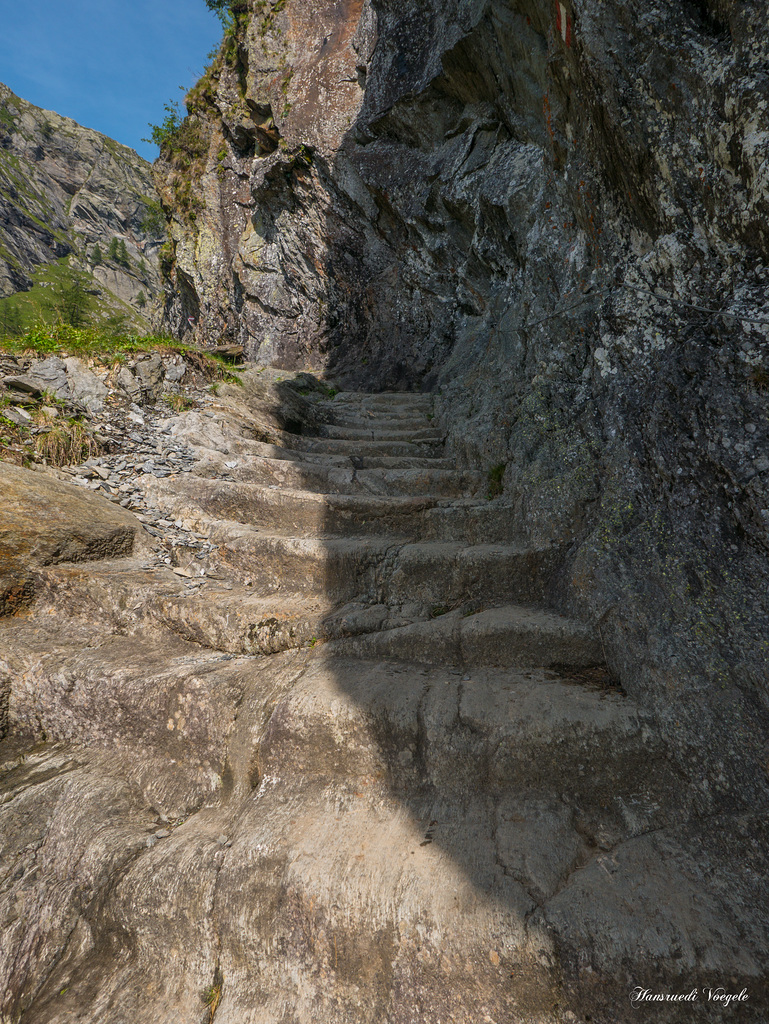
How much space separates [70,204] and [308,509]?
115558 millimetres

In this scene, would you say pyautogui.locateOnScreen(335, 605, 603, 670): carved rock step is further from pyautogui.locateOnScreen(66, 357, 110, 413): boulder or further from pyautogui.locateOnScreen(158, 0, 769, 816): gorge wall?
pyautogui.locateOnScreen(66, 357, 110, 413): boulder

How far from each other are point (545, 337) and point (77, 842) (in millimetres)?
5180

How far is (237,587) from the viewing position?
4012 millimetres

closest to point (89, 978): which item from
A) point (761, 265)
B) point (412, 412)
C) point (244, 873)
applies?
point (244, 873)

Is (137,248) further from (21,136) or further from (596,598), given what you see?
(596,598)

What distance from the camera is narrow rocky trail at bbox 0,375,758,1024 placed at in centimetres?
205

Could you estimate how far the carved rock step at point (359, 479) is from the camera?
17.3 ft

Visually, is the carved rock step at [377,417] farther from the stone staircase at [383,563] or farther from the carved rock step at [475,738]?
the carved rock step at [475,738]

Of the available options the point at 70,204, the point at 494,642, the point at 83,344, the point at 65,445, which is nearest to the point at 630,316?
the point at 494,642

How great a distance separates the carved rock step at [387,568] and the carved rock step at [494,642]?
32 centimetres

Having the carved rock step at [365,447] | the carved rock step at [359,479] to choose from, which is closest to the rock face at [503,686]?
the carved rock step at [359,479]

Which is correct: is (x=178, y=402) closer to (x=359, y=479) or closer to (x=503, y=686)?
(x=359, y=479)

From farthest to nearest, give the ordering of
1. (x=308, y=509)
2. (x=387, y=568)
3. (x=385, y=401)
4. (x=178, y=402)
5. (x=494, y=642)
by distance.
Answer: (x=385, y=401) < (x=178, y=402) < (x=308, y=509) < (x=387, y=568) < (x=494, y=642)

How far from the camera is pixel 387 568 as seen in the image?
4031 millimetres
